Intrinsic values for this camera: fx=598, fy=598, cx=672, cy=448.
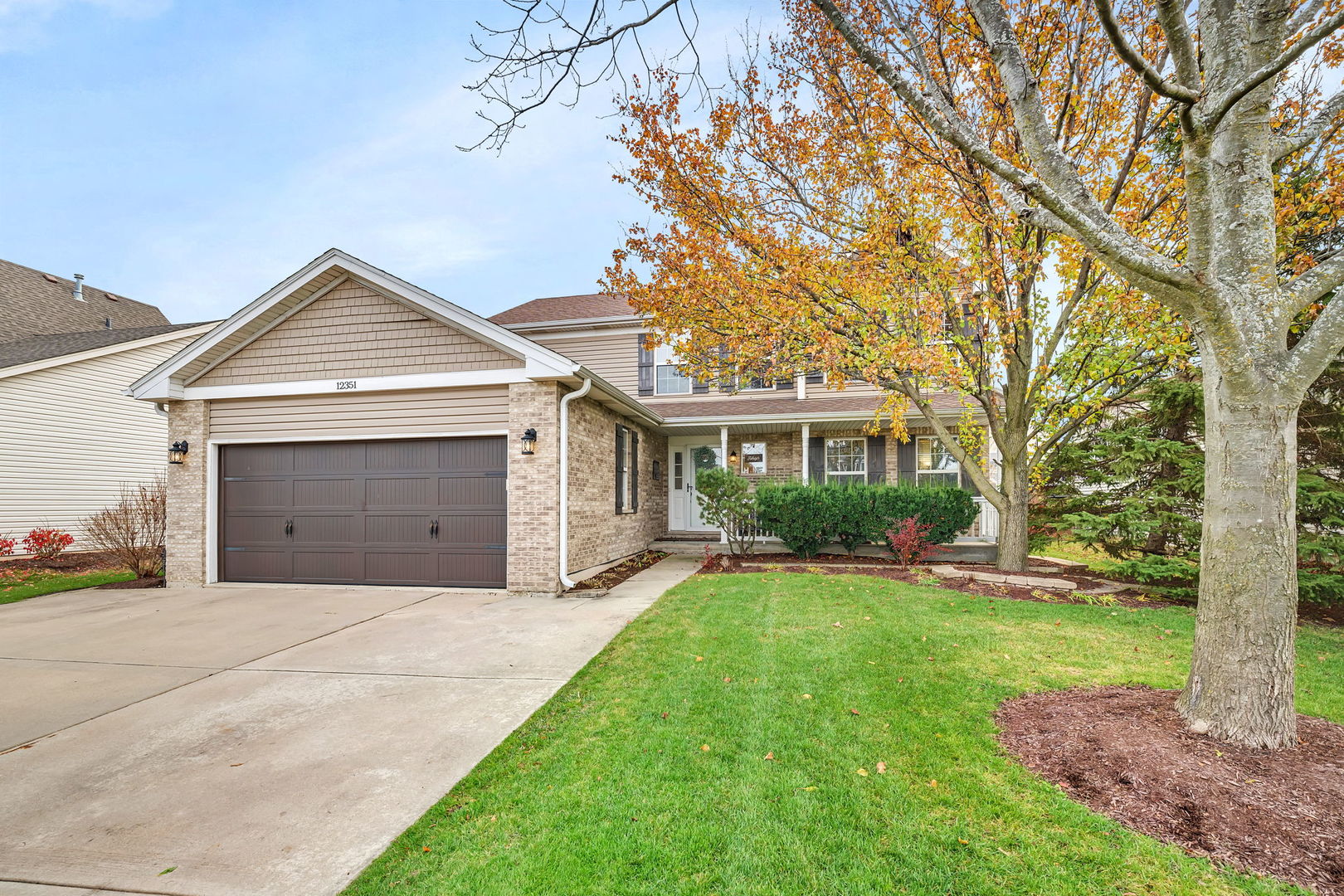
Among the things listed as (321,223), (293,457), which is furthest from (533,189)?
(321,223)

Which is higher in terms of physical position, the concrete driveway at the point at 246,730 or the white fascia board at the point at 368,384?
the white fascia board at the point at 368,384

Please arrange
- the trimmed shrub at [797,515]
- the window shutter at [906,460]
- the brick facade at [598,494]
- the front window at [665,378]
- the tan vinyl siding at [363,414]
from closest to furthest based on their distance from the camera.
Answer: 1. the tan vinyl siding at [363,414]
2. the brick facade at [598,494]
3. the trimmed shrub at [797,515]
4. the window shutter at [906,460]
5. the front window at [665,378]

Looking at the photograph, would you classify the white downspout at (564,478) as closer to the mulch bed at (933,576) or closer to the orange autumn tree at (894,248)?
the orange autumn tree at (894,248)

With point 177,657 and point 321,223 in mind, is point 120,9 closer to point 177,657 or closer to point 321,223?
point 321,223

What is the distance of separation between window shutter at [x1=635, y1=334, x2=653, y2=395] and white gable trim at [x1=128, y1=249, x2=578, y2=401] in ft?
23.0

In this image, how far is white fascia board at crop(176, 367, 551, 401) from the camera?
838 cm

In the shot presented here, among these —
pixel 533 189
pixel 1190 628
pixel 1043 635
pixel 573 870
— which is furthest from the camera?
→ pixel 533 189

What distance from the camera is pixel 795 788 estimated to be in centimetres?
294

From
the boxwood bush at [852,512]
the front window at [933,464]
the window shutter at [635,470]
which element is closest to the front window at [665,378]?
the window shutter at [635,470]

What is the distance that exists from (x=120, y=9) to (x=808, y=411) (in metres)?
13.3

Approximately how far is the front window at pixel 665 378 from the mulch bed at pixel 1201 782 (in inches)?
474

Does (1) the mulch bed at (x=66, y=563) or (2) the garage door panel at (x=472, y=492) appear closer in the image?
(2) the garage door panel at (x=472, y=492)

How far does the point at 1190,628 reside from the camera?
6266mm

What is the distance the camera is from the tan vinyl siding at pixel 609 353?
15383 millimetres
